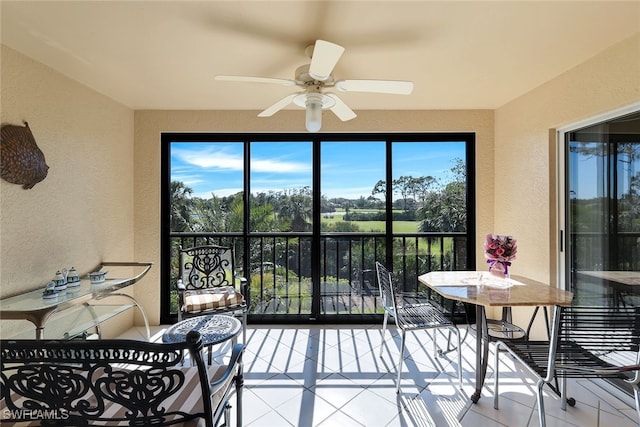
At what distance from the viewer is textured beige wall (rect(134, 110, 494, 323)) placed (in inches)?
123

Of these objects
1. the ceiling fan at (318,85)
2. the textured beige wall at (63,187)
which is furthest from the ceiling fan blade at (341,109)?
the textured beige wall at (63,187)

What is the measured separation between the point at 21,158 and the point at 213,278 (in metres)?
1.78

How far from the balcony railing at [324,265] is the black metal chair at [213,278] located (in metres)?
0.18

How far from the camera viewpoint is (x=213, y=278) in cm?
305

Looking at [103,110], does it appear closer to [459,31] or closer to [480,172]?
[459,31]

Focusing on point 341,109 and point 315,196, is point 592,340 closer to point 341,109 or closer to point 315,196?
point 341,109

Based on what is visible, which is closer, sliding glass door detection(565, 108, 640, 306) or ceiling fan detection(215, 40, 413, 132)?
ceiling fan detection(215, 40, 413, 132)

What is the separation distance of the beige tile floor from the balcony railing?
0.54 meters

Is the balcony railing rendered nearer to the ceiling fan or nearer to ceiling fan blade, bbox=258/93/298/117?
ceiling fan blade, bbox=258/93/298/117

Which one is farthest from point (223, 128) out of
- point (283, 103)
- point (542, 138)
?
point (542, 138)

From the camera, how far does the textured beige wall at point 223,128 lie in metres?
3.12

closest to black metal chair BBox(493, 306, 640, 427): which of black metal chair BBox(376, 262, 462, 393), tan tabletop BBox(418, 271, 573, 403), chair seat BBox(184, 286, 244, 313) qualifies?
tan tabletop BBox(418, 271, 573, 403)

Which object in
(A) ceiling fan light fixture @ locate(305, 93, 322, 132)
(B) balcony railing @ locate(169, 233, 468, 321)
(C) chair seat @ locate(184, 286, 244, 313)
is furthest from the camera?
(B) balcony railing @ locate(169, 233, 468, 321)

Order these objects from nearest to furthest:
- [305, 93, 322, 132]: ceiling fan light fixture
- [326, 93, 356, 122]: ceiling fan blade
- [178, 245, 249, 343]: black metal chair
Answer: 1. [305, 93, 322, 132]: ceiling fan light fixture
2. [326, 93, 356, 122]: ceiling fan blade
3. [178, 245, 249, 343]: black metal chair
